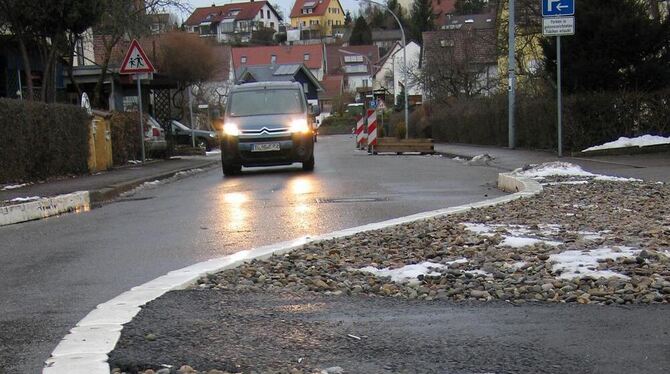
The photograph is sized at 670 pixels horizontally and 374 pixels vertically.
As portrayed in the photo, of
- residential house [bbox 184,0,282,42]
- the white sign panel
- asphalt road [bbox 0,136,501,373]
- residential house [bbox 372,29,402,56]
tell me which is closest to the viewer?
asphalt road [bbox 0,136,501,373]

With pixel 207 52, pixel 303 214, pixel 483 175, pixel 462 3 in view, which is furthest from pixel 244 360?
pixel 462 3

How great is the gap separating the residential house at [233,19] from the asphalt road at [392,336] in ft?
474

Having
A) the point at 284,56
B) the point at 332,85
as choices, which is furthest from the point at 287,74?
the point at 332,85

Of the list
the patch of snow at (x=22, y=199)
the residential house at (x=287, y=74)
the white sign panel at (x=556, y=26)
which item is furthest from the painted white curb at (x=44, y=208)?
the residential house at (x=287, y=74)

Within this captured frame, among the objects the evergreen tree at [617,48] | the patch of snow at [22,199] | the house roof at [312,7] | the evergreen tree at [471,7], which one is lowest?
the patch of snow at [22,199]

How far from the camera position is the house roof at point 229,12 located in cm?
15338

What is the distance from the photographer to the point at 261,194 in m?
12.8

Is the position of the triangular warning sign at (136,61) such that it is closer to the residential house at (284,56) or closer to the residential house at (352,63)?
the residential house at (284,56)

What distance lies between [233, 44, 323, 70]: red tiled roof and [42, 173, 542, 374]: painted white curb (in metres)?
114

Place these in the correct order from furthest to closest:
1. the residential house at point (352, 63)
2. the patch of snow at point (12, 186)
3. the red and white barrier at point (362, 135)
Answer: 1. the residential house at point (352, 63)
2. the red and white barrier at point (362, 135)
3. the patch of snow at point (12, 186)

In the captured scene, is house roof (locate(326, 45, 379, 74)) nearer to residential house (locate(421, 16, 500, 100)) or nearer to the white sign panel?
residential house (locate(421, 16, 500, 100))

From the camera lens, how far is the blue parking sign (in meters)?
17.5

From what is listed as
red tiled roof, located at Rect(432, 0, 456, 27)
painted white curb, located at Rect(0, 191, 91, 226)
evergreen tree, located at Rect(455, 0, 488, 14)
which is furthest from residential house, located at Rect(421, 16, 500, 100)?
red tiled roof, located at Rect(432, 0, 456, 27)

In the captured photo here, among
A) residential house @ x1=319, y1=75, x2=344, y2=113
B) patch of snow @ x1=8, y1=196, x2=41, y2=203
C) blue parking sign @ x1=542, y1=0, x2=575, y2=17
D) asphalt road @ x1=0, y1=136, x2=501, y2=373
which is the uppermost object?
residential house @ x1=319, y1=75, x2=344, y2=113
